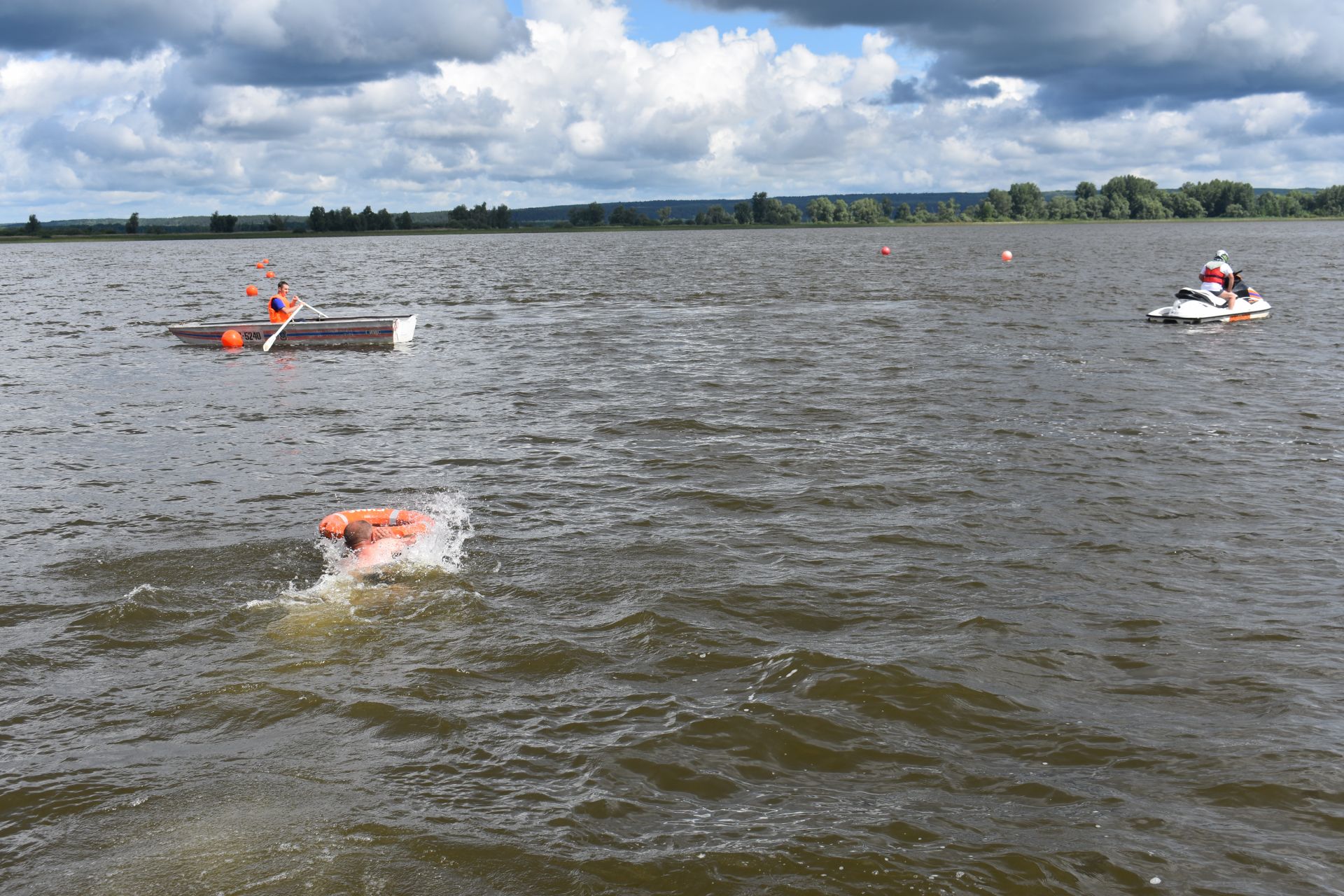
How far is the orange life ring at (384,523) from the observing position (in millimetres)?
11211

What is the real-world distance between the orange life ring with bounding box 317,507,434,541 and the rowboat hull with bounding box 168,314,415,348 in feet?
68.0

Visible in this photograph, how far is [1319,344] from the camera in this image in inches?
1144

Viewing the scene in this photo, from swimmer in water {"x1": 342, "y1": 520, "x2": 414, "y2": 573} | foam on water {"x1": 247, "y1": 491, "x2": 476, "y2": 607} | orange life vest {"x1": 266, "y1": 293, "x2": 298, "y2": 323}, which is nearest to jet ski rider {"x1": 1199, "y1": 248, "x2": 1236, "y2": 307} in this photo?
orange life vest {"x1": 266, "y1": 293, "x2": 298, "y2": 323}

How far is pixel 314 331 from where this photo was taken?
3138 centimetres

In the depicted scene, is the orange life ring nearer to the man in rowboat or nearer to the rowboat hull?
the rowboat hull

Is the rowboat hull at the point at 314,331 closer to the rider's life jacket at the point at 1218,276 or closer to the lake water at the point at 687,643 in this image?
the lake water at the point at 687,643

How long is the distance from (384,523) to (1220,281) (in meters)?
32.5

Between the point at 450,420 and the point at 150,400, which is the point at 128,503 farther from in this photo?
the point at 150,400

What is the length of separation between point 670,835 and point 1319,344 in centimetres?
2996

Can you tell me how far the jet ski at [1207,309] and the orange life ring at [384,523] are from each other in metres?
29.7

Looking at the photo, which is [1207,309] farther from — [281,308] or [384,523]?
[384,523]

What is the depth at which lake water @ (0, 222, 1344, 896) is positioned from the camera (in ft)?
20.9

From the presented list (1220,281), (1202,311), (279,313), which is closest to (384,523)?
(279,313)

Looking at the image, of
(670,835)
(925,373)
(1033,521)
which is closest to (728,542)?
(1033,521)
